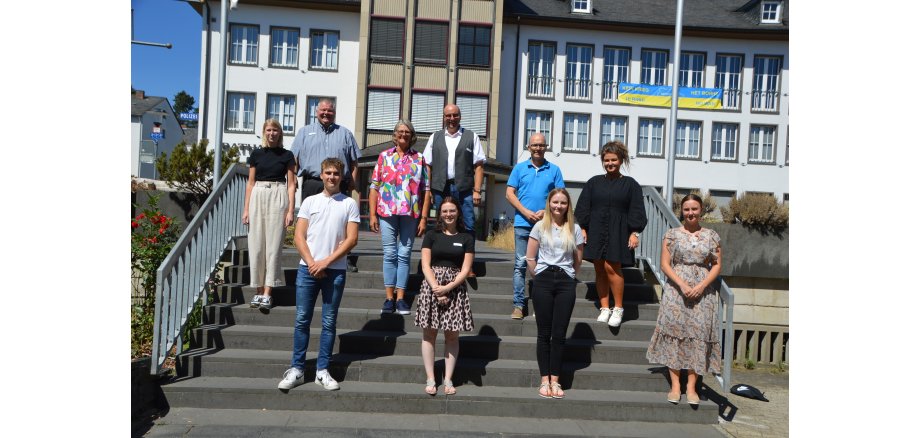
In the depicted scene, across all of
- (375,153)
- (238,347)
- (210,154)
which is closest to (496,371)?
(238,347)

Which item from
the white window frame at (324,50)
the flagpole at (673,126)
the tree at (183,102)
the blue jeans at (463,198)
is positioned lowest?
the blue jeans at (463,198)

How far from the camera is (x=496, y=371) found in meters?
5.88

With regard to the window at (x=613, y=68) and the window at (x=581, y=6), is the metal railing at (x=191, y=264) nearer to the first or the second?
the window at (x=613, y=68)

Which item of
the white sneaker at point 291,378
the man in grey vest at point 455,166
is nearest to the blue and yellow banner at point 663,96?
the man in grey vest at point 455,166

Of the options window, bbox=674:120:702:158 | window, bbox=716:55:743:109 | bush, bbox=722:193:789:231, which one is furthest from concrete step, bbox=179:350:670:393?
window, bbox=716:55:743:109

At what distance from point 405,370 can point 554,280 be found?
156 cm

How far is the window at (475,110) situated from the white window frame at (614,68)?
19.9 feet

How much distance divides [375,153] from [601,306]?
19.8 metres

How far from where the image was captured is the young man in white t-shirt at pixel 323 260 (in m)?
5.44

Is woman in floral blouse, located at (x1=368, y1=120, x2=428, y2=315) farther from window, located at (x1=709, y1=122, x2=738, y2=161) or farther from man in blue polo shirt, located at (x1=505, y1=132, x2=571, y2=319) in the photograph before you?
window, located at (x1=709, y1=122, x2=738, y2=161)

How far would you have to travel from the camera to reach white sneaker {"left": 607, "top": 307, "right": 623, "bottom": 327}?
649cm

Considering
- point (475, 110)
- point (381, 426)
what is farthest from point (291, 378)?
point (475, 110)

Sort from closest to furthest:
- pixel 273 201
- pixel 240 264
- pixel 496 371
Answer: pixel 496 371 < pixel 273 201 < pixel 240 264

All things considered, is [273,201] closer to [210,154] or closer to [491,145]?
[210,154]
